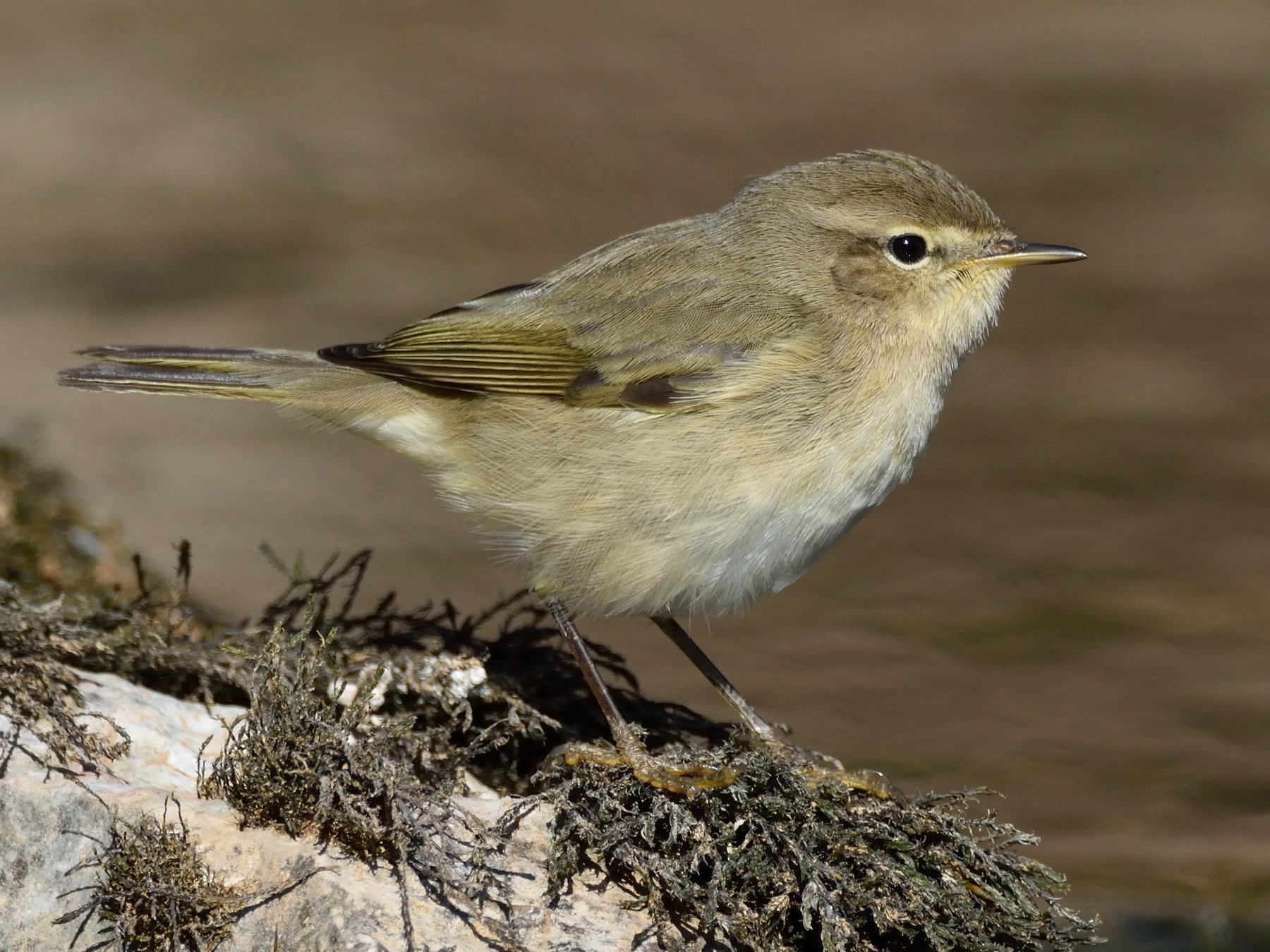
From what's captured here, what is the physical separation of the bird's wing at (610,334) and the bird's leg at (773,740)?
70cm

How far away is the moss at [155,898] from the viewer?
254 cm

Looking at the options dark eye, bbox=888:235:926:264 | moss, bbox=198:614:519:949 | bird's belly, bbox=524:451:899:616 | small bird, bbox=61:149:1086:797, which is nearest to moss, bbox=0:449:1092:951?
moss, bbox=198:614:519:949

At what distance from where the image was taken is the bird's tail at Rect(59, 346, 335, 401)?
3781 millimetres

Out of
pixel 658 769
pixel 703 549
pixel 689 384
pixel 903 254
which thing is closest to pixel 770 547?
pixel 703 549

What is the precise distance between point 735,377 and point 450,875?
1408mm

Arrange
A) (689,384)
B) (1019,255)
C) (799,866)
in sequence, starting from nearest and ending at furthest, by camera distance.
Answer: (799,866) → (689,384) → (1019,255)

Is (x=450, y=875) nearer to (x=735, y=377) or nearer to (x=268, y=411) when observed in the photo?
(x=735, y=377)

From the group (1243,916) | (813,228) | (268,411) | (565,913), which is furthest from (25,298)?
(1243,916)

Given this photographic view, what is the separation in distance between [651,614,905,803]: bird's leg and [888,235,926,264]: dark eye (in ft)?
3.99

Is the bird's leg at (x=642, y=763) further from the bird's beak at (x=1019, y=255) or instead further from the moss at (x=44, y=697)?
the bird's beak at (x=1019, y=255)

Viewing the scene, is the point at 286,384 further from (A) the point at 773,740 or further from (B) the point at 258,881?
(A) the point at 773,740

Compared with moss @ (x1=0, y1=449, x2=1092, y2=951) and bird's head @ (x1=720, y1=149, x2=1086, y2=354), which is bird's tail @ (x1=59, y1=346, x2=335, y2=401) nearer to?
moss @ (x1=0, y1=449, x2=1092, y2=951)

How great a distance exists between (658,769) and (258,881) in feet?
3.10

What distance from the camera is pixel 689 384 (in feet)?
10.8
